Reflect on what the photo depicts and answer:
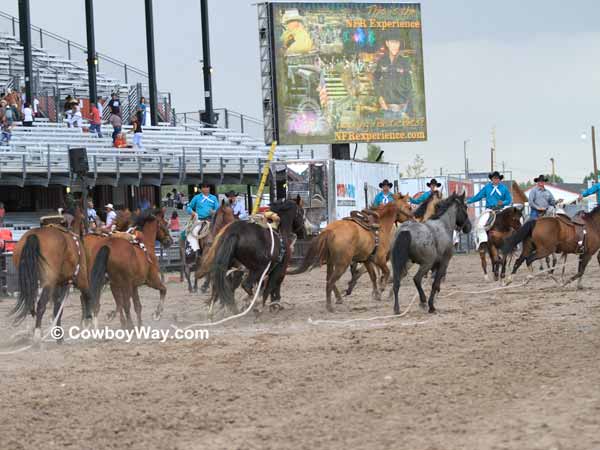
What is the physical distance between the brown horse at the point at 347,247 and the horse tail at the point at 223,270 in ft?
5.15

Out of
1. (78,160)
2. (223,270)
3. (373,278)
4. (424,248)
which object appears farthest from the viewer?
(78,160)

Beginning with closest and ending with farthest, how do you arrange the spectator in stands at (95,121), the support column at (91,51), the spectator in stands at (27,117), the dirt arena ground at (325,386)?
the dirt arena ground at (325,386)
the spectator in stands at (27,117)
the spectator in stands at (95,121)
the support column at (91,51)

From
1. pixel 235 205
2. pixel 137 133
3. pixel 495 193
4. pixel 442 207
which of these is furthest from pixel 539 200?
pixel 137 133

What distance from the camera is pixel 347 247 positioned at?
59.1ft

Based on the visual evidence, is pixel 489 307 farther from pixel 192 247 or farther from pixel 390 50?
pixel 390 50

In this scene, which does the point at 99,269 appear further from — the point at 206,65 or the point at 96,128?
the point at 206,65

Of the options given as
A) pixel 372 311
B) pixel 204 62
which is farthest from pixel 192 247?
pixel 204 62

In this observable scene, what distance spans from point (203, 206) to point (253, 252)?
6.03 m

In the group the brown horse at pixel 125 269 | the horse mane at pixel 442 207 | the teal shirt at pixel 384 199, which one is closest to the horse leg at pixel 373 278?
the horse mane at pixel 442 207

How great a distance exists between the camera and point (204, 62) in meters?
44.8

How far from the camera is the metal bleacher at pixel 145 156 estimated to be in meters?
32.9

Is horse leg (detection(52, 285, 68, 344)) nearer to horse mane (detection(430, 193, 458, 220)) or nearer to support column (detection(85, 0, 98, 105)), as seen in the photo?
horse mane (detection(430, 193, 458, 220))

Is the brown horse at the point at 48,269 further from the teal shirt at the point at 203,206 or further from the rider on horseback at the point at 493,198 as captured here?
the rider on horseback at the point at 493,198

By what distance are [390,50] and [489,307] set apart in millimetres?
22692
